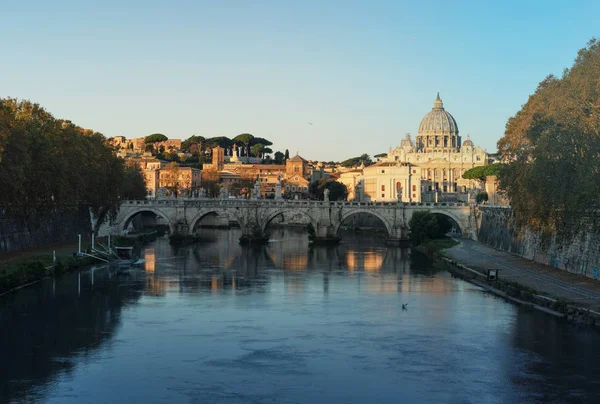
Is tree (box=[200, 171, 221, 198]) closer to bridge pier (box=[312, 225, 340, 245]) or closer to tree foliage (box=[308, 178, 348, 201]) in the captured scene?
tree foliage (box=[308, 178, 348, 201])

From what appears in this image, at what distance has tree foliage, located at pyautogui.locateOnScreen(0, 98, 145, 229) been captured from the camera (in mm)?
39031

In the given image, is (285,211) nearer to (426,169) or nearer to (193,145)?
(426,169)

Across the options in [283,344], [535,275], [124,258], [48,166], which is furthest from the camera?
[124,258]

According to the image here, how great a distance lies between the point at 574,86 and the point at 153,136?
14228 centimetres

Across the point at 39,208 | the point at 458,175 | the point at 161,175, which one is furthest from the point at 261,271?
the point at 458,175

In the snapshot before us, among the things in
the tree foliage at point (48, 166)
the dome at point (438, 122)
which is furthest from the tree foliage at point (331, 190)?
the tree foliage at point (48, 166)

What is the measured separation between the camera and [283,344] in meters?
26.1

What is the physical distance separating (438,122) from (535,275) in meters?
130

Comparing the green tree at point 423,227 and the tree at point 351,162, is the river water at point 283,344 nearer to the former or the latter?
the green tree at point 423,227

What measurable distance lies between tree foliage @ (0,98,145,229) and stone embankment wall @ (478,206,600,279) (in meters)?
25.2

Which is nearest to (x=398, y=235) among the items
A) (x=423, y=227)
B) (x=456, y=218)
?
(x=456, y=218)

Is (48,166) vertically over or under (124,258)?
over

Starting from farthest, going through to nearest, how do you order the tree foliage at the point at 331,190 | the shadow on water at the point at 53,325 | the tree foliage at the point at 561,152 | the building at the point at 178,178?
the building at the point at 178,178
the tree foliage at the point at 331,190
the tree foliage at the point at 561,152
the shadow on water at the point at 53,325

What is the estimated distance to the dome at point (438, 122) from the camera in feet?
540
